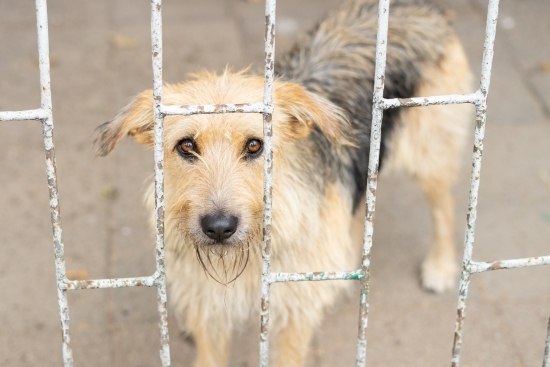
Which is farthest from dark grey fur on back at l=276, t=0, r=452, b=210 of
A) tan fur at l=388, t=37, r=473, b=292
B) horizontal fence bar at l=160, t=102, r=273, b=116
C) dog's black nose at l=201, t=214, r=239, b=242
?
horizontal fence bar at l=160, t=102, r=273, b=116

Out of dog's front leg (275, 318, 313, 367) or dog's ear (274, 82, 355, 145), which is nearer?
dog's ear (274, 82, 355, 145)

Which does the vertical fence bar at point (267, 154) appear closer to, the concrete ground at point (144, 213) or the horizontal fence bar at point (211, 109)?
the horizontal fence bar at point (211, 109)

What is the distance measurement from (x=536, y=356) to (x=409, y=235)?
3.76 ft

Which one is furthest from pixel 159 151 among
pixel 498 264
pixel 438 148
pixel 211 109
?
pixel 438 148

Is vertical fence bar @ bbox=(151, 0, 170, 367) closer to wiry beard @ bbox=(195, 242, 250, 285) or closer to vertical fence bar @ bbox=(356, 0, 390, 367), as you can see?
wiry beard @ bbox=(195, 242, 250, 285)

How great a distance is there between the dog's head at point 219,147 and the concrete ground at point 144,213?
0.45 metres

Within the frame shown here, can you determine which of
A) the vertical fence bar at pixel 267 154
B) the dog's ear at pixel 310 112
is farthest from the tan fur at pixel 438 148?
the vertical fence bar at pixel 267 154

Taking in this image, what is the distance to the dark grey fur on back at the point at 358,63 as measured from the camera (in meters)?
Answer: 3.34

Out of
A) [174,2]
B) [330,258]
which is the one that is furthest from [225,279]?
[174,2]

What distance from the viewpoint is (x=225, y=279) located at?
2887 millimetres

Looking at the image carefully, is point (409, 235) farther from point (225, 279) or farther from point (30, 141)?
point (30, 141)

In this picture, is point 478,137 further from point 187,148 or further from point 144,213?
point 144,213

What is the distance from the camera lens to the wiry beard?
2598 millimetres

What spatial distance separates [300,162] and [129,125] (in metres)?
0.72
